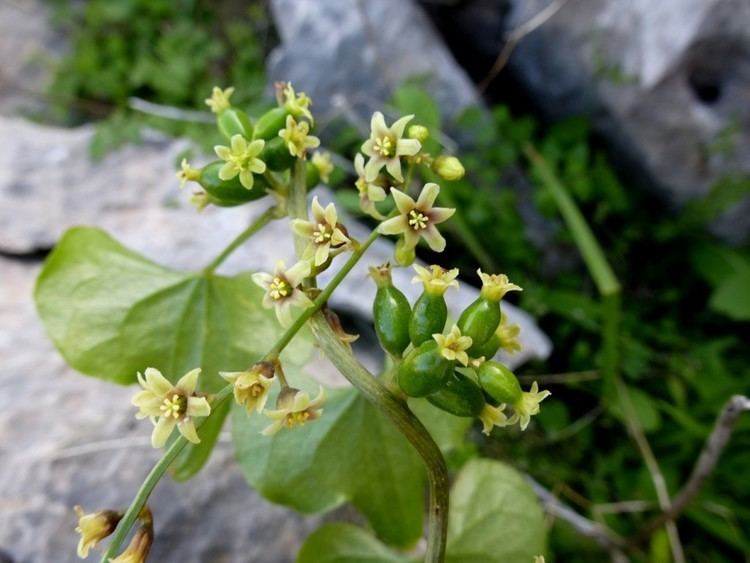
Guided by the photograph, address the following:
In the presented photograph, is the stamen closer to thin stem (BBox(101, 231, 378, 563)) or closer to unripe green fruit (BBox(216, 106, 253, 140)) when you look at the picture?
thin stem (BBox(101, 231, 378, 563))

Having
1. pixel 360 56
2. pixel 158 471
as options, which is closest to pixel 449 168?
pixel 158 471

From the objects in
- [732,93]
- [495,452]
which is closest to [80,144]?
[495,452]

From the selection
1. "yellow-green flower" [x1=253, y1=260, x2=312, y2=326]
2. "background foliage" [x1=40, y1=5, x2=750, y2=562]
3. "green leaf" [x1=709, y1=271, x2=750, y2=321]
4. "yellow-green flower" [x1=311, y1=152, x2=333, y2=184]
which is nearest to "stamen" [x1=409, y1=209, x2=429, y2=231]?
"yellow-green flower" [x1=253, y1=260, x2=312, y2=326]

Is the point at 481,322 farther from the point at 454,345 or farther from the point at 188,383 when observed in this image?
the point at 188,383

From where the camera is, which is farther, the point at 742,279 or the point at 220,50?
the point at 220,50

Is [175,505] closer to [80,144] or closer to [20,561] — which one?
[20,561]

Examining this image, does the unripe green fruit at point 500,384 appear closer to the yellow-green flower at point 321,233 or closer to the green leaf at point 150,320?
the yellow-green flower at point 321,233
